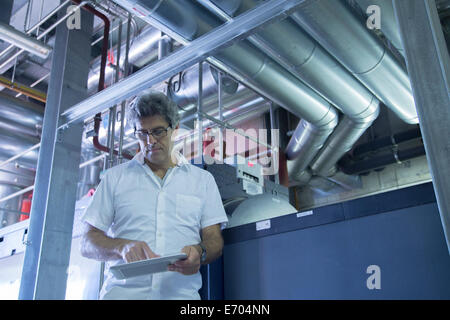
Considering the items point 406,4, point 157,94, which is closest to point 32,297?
point 157,94

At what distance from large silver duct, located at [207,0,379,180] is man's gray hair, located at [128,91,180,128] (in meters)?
0.90

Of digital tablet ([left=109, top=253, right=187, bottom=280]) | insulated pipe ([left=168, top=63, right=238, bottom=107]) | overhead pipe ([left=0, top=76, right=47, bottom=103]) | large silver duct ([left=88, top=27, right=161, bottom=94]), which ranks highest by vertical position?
large silver duct ([left=88, top=27, right=161, bottom=94])

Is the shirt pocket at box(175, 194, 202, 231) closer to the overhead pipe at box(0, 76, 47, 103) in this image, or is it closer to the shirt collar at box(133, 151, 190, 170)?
the shirt collar at box(133, 151, 190, 170)

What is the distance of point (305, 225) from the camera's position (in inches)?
46.7

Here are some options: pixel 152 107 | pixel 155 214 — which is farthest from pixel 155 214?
pixel 152 107

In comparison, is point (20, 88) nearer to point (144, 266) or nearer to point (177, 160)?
point (177, 160)

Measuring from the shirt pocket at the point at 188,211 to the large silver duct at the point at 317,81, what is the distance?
114cm

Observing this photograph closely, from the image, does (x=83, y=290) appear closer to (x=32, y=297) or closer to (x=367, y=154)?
(x=32, y=297)

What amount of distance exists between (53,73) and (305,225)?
1892 millimetres

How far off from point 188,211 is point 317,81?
1.63m

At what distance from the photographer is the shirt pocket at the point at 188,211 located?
114 cm

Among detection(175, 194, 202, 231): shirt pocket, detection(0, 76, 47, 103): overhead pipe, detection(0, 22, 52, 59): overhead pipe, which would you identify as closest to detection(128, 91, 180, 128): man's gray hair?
detection(175, 194, 202, 231): shirt pocket

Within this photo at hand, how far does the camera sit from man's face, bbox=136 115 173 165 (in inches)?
48.5
